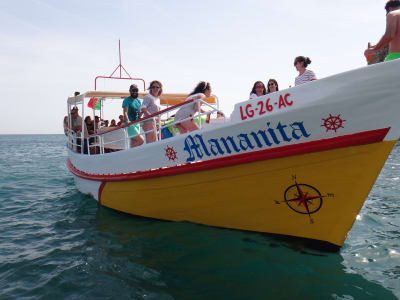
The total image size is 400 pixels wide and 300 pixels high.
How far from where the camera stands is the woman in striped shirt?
4.62 metres

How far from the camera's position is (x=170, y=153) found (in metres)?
4.86

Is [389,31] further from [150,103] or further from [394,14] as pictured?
[150,103]

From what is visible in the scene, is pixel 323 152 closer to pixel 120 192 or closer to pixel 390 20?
pixel 390 20

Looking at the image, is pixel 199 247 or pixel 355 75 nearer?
pixel 355 75

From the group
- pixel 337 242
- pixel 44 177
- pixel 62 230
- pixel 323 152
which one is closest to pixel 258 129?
pixel 323 152

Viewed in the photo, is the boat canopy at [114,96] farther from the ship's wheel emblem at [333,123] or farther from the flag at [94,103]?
the ship's wheel emblem at [333,123]

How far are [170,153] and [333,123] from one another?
2.49 meters

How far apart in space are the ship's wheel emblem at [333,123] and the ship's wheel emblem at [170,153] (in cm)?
229

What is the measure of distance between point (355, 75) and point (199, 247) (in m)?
3.19

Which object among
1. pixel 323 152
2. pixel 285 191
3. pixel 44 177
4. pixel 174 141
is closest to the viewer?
pixel 323 152

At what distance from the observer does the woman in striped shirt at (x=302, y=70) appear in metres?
4.62

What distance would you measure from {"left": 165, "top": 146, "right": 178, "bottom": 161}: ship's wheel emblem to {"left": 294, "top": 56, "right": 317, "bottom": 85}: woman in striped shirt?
7.28 feet

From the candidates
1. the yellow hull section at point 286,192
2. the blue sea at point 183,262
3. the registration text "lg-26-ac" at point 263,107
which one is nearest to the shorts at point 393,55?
the yellow hull section at point 286,192

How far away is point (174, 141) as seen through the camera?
15.6ft
